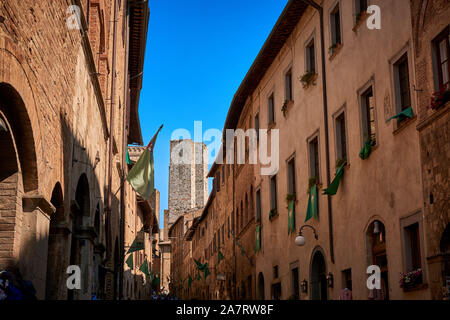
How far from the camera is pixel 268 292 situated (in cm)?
2217

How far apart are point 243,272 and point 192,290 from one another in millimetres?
28221

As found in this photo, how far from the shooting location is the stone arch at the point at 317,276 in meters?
17.0

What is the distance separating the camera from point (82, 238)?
13.9 m

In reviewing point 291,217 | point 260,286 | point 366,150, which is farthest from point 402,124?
point 260,286

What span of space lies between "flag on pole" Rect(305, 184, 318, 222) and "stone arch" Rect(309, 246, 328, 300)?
89 centimetres

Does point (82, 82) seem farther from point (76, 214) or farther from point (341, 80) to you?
point (341, 80)

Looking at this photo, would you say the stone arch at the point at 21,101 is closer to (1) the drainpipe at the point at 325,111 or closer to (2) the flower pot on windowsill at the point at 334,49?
(1) the drainpipe at the point at 325,111

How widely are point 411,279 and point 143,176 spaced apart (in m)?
7.81

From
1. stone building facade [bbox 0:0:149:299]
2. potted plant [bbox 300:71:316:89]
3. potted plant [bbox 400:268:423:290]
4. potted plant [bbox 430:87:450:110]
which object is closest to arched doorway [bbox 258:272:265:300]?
stone building facade [bbox 0:0:149:299]

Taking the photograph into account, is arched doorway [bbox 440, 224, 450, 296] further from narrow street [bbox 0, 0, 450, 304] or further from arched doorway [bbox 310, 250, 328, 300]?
arched doorway [bbox 310, 250, 328, 300]

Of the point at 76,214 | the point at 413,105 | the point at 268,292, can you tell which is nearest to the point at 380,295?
the point at 413,105

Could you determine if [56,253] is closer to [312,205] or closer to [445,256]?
[445,256]

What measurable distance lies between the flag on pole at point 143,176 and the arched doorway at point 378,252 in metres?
5.89

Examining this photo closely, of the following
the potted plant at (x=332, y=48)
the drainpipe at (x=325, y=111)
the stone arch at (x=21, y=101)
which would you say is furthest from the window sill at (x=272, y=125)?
the stone arch at (x=21, y=101)
